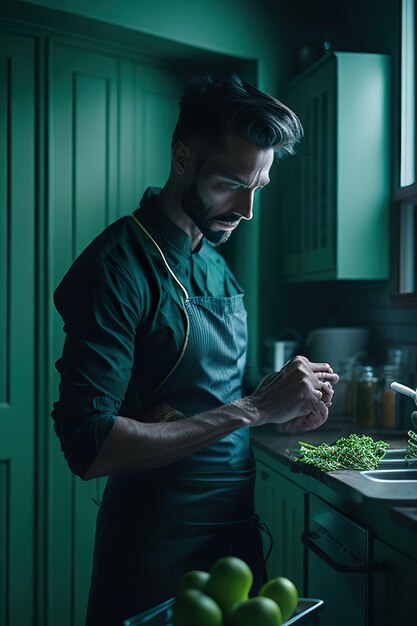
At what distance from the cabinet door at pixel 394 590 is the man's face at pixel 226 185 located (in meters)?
0.80

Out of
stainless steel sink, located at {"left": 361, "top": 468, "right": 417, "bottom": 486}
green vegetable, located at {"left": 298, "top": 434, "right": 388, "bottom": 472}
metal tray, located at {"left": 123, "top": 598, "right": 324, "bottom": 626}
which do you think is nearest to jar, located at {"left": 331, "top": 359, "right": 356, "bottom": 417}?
green vegetable, located at {"left": 298, "top": 434, "right": 388, "bottom": 472}

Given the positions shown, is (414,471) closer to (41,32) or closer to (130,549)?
(130,549)

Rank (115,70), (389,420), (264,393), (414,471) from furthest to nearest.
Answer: (115,70)
(389,420)
(414,471)
(264,393)

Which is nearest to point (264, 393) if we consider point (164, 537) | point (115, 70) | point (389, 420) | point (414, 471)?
point (164, 537)

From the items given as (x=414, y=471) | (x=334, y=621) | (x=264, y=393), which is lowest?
(x=334, y=621)

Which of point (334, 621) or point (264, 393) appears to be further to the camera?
point (334, 621)

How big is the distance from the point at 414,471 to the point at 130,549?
70 centimetres

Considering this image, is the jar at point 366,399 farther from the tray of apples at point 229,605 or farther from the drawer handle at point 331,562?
the tray of apples at point 229,605

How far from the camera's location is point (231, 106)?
57.3 inches

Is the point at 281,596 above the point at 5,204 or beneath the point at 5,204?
beneath

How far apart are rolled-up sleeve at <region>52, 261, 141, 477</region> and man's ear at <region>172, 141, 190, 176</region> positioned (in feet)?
1.03

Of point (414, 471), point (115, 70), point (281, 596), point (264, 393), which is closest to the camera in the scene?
point (281, 596)

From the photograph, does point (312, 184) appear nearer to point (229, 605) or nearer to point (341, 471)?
point (341, 471)

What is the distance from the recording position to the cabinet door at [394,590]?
1.38 meters
